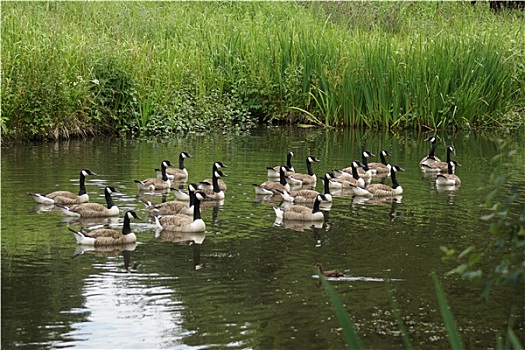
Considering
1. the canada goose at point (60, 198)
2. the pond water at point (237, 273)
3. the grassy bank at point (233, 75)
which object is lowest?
the pond water at point (237, 273)

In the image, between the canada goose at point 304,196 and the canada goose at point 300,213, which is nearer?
the canada goose at point 300,213

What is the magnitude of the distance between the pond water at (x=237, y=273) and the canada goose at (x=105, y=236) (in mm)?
167

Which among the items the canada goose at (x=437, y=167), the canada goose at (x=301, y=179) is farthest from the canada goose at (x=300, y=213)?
the canada goose at (x=437, y=167)

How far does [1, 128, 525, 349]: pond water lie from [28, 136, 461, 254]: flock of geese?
217mm

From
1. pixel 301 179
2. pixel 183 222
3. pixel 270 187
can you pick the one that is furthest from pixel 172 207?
pixel 301 179

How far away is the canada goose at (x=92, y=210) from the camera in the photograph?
51.0ft

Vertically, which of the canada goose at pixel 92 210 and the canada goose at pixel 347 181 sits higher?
the canada goose at pixel 347 181

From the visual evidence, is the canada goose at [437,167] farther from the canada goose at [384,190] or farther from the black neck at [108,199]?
the black neck at [108,199]

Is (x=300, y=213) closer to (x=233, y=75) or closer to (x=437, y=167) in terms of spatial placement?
(x=437, y=167)

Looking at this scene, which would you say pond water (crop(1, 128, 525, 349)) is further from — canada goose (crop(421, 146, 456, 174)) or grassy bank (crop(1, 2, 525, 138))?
grassy bank (crop(1, 2, 525, 138))

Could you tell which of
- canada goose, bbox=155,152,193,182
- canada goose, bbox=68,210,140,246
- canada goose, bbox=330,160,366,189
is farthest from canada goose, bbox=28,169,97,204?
canada goose, bbox=330,160,366,189

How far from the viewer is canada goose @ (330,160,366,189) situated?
61.0 feet

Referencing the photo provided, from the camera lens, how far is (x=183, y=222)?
14703 millimetres

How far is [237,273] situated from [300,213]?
3452mm
